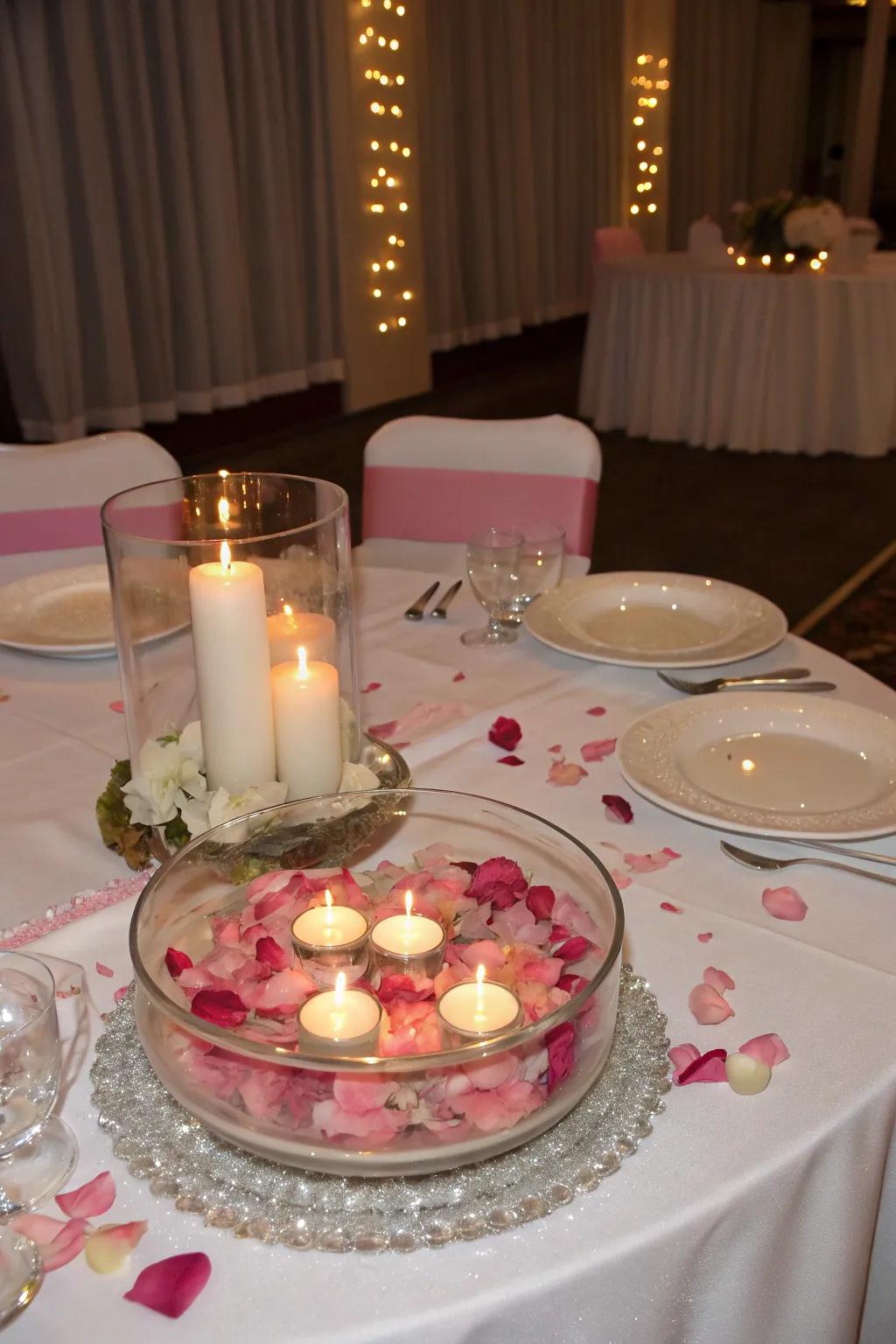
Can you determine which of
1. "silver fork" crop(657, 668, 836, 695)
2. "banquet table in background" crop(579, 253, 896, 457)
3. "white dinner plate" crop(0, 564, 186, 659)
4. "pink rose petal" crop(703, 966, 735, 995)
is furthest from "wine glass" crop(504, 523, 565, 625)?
"banquet table in background" crop(579, 253, 896, 457)

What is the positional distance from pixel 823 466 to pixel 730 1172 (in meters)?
5.05

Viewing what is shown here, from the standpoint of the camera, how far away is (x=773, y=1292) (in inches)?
27.6

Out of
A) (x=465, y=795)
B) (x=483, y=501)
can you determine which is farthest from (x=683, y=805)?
(x=483, y=501)

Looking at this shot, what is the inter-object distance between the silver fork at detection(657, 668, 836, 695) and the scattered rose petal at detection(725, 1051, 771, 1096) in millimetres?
563

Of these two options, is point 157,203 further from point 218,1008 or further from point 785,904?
point 218,1008

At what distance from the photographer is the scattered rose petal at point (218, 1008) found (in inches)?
24.5

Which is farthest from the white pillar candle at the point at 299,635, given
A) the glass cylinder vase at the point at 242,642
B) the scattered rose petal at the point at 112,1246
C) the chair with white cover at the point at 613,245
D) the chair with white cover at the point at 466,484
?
the chair with white cover at the point at 613,245

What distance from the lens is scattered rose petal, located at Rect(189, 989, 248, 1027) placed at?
624mm

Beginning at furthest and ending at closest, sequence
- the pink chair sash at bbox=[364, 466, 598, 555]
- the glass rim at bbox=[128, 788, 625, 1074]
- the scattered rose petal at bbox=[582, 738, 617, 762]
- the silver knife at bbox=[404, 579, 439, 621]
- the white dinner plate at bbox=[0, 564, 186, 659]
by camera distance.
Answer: the pink chair sash at bbox=[364, 466, 598, 555]
the silver knife at bbox=[404, 579, 439, 621]
the white dinner plate at bbox=[0, 564, 186, 659]
the scattered rose petal at bbox=[582, 738, 617, 762]
the glass rim at bbox=[128, 788, 625, 1074]

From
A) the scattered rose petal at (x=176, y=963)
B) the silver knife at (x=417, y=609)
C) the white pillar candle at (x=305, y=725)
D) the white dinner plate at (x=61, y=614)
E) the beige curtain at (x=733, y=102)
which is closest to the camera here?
the scattered rose petal at (x=176, y=963)

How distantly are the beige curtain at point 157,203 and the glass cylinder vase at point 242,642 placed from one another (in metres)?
4.15

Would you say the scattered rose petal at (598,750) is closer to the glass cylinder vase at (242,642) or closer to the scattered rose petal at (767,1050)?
the glass cylinder vase at (242,642)

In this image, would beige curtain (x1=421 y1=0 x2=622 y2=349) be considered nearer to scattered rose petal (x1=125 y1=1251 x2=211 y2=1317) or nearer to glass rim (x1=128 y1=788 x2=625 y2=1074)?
glass rim (x1=128 y1=788 x2=625 y2=1074)

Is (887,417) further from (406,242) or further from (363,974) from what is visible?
(363,974)
